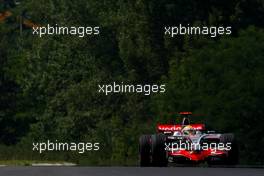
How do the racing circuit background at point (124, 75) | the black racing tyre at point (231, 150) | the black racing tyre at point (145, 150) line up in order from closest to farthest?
the black racing tyre at point (231, 150)
the black racing tyre at point (145, 150)
the racing circuit background at point (124, 75)

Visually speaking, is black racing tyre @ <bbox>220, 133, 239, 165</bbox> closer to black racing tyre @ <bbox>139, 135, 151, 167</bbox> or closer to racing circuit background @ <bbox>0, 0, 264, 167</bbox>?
black racing tyre @ <bbox>139, 135, 151, 167</bbox>

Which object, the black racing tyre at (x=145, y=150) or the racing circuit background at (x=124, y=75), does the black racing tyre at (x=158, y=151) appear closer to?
the black racing tyre at (x=145, y=150)

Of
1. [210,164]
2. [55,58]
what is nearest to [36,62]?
[55,58]

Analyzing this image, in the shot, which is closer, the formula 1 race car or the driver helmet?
the formula 1 race car

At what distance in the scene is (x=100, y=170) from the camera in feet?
91.1

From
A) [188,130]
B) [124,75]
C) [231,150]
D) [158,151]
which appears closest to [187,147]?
[188,130]

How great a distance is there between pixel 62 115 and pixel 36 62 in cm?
532

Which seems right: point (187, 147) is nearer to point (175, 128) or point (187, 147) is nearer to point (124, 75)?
point (175, 128)

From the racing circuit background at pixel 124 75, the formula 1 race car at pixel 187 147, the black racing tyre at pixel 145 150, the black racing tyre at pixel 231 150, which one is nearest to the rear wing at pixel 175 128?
the formula 1 race car at pixel 187 147

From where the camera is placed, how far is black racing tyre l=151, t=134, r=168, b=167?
30859mm

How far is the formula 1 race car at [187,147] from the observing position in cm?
3089

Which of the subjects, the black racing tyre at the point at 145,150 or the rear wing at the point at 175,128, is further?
the rear wing at the point at 175,128

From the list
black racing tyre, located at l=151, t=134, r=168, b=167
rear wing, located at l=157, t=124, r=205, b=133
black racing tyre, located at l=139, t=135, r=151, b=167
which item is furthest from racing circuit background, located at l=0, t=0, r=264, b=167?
black racing tyre, located at l=151, t=134, r=168, b=167

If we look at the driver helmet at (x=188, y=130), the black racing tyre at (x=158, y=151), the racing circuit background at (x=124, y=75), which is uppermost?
the racing circuit background at (x=124, y=75)
